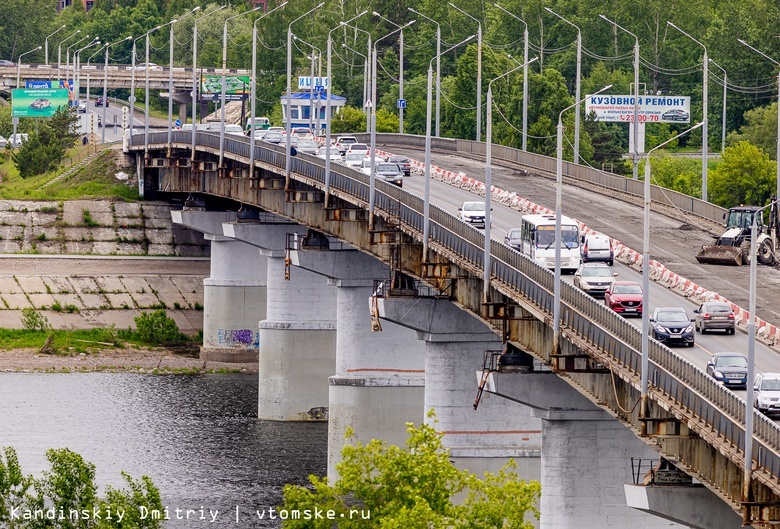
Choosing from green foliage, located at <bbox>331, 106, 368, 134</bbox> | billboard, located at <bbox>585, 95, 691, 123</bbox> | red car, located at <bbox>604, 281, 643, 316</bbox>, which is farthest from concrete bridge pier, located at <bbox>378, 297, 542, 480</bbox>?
green foliage, located at <bbox>331, 106, 368, 134</bbox>

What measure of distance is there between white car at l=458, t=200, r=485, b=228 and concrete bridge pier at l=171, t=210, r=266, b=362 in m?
39.1

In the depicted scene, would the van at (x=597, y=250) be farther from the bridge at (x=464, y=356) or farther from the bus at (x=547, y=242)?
the bridge at (x=464, y=356)

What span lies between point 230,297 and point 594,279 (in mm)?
57611

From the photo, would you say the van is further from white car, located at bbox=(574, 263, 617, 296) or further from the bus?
white car, located at bbox=(574, 263, 617, 296)

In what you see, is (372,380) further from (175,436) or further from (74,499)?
(74,499)

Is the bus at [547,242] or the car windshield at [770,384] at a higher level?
the bus at [547,242]

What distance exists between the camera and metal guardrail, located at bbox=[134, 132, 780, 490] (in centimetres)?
4561

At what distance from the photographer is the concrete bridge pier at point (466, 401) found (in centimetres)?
7288

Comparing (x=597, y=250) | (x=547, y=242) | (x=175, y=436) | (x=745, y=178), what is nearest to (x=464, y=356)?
(x=547, y=242)

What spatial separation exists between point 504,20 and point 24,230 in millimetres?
64383

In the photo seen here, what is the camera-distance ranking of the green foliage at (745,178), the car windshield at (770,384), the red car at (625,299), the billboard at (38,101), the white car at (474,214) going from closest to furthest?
the car windshield at (770,384), the red car at (625,299), the white car at (474,214), the green foliage at (745,178), the billboard at (38,101)

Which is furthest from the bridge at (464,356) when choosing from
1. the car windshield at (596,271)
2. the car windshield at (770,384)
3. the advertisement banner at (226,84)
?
the advertisement banner at (226,84)

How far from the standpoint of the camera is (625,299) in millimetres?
64125

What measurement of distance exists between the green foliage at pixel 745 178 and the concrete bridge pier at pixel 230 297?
3060 cm
